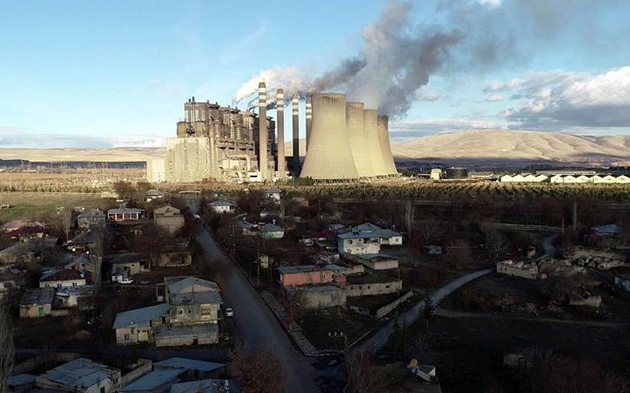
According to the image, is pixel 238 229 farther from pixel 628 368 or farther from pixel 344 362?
pixel 628 368

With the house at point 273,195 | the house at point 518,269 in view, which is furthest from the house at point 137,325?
the house at point 273,195

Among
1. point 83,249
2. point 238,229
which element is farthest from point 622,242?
point 83,249

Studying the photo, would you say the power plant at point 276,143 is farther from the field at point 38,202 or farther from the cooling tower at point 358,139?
the field at point 38,202

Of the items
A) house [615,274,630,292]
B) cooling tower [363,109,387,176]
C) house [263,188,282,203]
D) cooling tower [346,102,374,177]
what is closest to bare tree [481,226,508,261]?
house [615,274,630,292]

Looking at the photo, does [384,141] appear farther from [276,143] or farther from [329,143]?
[329,143]

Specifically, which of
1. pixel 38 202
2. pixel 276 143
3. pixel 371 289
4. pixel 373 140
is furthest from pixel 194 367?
pixel 276 143

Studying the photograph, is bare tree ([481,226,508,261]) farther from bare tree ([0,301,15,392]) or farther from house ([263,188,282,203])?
bare tree ([0,301,15,392])
